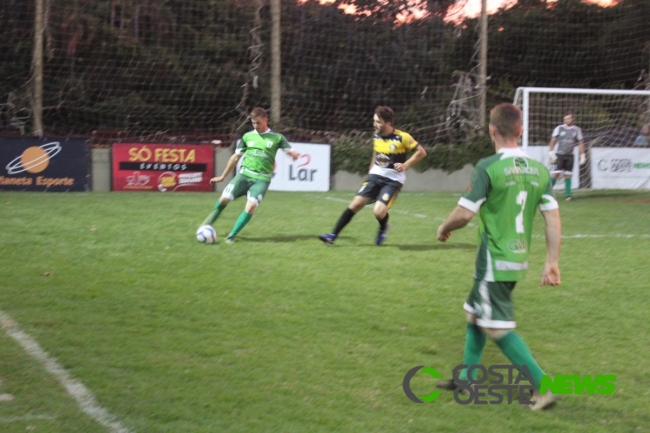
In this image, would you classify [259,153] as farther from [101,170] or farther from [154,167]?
[101,170]

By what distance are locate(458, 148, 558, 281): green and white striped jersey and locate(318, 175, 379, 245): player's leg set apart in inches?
212

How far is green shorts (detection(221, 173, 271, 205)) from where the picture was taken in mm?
9719

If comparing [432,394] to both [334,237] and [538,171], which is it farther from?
[334,237]

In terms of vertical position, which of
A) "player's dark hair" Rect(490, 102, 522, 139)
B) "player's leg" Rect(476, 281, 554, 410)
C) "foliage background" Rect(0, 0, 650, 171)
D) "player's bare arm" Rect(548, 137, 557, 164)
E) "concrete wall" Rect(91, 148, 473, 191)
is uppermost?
"foliage background" Rect(0, 0, 650, 171)

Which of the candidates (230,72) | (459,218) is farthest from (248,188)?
(230,72)

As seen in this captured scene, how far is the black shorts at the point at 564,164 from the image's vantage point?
16.4m

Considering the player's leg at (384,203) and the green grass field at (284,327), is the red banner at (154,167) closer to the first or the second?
the green grass field at (284,327)

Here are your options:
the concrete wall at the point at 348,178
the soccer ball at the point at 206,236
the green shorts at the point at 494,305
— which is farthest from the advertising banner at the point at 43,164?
the green shorts at the point at 494,305

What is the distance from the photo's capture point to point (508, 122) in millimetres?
4090

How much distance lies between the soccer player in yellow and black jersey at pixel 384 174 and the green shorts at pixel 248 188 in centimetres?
98

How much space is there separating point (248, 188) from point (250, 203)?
1.40ft

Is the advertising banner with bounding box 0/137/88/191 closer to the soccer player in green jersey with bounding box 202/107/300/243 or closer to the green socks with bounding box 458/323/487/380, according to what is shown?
the soccer player in green jersey with bounding box 202/107/300/243

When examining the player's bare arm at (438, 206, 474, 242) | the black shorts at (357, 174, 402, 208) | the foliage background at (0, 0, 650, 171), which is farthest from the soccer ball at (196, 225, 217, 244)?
the foliage background at (0, 0, 650, 171)

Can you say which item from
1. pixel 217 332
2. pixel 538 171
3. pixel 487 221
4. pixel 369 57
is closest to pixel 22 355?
pixel 217 332
